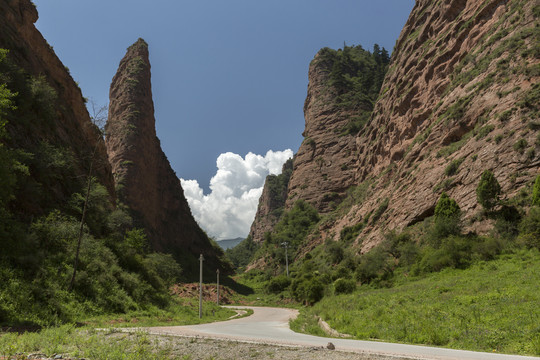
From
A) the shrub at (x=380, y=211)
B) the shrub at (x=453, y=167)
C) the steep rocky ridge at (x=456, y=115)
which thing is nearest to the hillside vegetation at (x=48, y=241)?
the steep rocky ridge at (x=456, y=115)

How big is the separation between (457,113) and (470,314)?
34.7m

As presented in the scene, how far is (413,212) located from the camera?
118 feet

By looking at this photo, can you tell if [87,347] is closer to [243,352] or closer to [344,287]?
[243,352]

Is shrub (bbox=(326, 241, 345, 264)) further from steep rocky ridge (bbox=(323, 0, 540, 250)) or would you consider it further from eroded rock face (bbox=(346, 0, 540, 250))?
eroded rock face (bbox=(346, 0, 540, 250))

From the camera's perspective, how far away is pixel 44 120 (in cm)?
2859

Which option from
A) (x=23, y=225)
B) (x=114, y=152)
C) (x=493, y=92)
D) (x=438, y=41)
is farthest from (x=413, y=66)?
(x=114, y=152)

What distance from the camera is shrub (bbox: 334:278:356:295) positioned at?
98.6 ft

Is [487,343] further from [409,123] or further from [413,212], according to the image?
[409,123]

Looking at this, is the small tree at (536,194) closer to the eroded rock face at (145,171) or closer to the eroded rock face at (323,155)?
the eroded rock face at (323,155)

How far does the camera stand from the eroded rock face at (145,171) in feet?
Answer: 234

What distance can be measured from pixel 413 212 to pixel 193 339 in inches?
1323

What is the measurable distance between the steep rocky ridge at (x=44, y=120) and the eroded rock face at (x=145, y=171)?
91.3 feet

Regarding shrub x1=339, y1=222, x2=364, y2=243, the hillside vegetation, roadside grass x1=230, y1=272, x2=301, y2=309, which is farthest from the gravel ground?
shrub x1=339, y1=222, x2=364, y2=243

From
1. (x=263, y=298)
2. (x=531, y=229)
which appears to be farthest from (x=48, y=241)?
(x=263, y=298)
